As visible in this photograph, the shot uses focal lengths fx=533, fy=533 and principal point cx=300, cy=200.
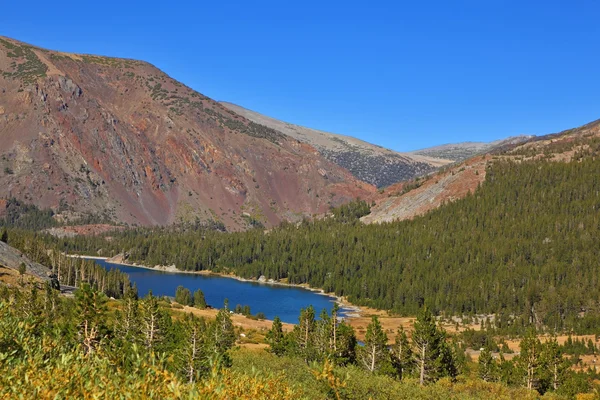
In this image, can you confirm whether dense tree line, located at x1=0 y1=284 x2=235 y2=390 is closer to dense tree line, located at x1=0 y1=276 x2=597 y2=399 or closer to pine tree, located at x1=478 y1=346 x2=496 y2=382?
dense tree line, located at x1=0 y1=276 x2=597 y2=399

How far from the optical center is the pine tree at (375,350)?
69.4m

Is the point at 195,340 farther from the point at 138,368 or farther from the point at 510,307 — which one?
the point at 510,307

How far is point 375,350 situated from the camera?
7012 centimetres

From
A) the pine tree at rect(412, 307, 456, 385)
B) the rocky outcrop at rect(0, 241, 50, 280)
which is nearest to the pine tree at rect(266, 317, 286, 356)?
the pine tree at rect(412, 307, 456, 385)

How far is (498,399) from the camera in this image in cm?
4400

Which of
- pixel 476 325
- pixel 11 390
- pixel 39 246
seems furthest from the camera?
pixel 39 246

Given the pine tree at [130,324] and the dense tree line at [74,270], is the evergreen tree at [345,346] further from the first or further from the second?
the dense tree line at [74,270]

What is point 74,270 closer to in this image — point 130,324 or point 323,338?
point 130,324

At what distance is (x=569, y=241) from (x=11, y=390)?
189 m

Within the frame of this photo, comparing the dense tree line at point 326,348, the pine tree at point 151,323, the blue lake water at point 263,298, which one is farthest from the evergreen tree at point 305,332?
the blue lake water at point 263,298

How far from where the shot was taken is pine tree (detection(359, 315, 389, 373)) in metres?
69.4

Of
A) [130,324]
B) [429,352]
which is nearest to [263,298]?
[130,324]

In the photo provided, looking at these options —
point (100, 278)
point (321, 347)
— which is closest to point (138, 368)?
point (321, 347)

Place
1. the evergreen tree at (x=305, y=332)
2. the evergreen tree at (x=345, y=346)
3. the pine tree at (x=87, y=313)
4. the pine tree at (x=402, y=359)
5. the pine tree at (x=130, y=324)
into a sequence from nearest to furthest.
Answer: the pine tree at (x=87, y=313) < the pine tree at (x=130, y=324) < the pine tree at (x=402, y=359) < the evergreen tree at (x=345, y=346) < the evergreen tree at (x=305, y=332)
